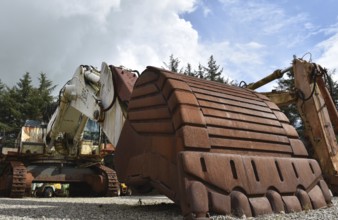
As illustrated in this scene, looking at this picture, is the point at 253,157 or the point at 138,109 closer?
the point at 253,157

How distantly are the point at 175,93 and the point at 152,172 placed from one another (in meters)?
0.87

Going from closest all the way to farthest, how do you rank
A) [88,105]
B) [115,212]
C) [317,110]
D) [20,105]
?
[115,212] < [88,105] < [317,110] < [20,105]

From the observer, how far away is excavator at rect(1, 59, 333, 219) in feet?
11.1

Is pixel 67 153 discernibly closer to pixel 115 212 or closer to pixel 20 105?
pixel 115 212

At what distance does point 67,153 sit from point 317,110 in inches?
266

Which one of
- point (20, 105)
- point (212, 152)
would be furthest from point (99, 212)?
point (20, 105)

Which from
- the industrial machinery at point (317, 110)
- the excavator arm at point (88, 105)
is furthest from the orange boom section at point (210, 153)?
the industrial machinery at point (317, 110)

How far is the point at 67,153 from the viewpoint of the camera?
10.4 m

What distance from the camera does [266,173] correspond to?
393cm

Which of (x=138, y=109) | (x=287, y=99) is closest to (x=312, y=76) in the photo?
(x=287, y=99)

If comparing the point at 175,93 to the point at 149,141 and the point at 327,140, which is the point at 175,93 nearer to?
the point at 149,141

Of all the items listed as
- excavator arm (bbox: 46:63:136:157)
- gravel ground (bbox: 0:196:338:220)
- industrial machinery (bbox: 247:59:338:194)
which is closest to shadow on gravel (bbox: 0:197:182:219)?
gravel ground (bbox: 0:196:338:220)

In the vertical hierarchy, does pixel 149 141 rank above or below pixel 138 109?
below

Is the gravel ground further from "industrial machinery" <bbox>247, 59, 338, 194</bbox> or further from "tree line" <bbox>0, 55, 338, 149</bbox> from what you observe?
"tree line" <bbox>0, 55, 338, 149</bbox>
